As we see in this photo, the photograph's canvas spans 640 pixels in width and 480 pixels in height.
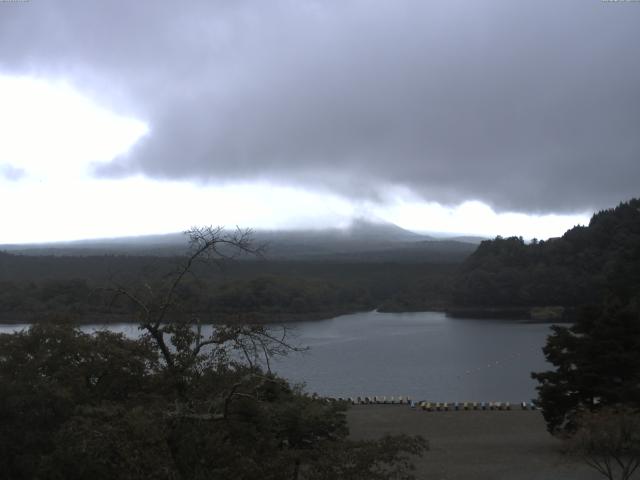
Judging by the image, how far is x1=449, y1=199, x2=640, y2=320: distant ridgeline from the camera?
50594mm

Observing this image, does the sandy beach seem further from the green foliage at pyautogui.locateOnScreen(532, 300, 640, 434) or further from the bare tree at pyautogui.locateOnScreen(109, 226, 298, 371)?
the bare tree at pyautogui.locateOnScreen(109, 226, 298, 371)

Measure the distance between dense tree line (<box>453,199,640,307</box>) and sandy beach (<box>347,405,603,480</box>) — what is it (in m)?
35.5

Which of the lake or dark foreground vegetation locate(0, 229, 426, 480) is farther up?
dark foreground vegetation locate(0, 229, 426, 480)

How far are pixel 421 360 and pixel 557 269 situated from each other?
27.5 m

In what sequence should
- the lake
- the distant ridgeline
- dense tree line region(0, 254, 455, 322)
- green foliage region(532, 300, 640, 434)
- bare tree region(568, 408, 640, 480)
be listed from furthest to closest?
1. the distant ridgeline
2. dense tree line region(0, 254, 455, 322)
3. the lake
4. green foliage region(532, 300, 640, 434)
5. bare tree region(568, 408, 640, 480)

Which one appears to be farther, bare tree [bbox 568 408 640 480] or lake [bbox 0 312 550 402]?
lake [bbox 0 312 550 402]

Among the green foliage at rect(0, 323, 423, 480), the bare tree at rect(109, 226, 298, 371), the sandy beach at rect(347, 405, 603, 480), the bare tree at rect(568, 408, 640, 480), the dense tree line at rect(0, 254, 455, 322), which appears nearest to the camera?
the green foliage at rect(0, 323, 423, 480)

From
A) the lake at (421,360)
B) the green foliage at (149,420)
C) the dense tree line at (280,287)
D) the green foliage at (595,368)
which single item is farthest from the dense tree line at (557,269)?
the green foliage at (149,420)

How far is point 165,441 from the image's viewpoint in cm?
468

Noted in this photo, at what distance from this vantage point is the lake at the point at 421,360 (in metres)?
23.0

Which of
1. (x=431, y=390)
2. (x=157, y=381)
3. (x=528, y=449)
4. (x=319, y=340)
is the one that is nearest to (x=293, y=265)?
(x=319, y=340)

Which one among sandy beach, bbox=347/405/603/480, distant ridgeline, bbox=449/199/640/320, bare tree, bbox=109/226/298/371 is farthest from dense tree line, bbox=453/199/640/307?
bare tree, bbox=109/226/298/371

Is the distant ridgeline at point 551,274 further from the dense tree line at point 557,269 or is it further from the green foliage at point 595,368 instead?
the green foliage at point 595,368

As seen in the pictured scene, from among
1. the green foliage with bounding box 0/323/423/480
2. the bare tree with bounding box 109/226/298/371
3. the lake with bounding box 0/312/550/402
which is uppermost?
the bare tree with bounding box 109/226/298/371
